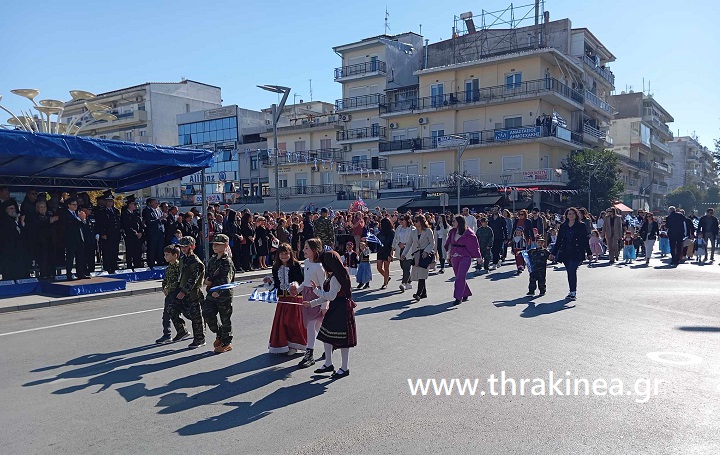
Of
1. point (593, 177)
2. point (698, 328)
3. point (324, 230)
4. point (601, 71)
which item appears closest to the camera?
point (698, 328)

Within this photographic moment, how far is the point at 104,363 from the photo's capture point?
6832mm

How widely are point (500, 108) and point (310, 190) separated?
776 inches

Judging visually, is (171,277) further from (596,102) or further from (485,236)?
(596,102)

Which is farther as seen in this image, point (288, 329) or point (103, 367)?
point (288, 329)

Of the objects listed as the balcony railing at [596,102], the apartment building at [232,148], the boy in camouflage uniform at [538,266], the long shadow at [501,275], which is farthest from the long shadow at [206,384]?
the apartment building at [232,148]

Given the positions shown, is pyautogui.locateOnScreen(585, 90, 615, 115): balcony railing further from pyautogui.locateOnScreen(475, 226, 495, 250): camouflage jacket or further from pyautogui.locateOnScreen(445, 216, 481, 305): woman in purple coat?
pyautogui.locateOnScreen(445, 216, 481, 305): woman in purple coat

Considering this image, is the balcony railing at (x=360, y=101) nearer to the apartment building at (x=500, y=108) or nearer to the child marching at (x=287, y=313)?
the apartment building at (x=500, y=108)

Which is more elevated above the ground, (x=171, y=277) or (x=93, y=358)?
(x=171, y=277)

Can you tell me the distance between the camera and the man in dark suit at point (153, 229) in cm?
1481

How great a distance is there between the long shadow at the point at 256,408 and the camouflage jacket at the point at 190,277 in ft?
7.93

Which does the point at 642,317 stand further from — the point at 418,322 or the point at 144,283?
the point at 144,283

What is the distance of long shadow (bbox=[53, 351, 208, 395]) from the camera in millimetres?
5910

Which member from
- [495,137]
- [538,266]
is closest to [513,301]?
[538,266]

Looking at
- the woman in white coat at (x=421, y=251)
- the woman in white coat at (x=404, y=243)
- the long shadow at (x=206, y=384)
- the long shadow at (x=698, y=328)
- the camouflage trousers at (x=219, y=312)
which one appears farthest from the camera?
the woman in white coat at (x=404, y=243)
